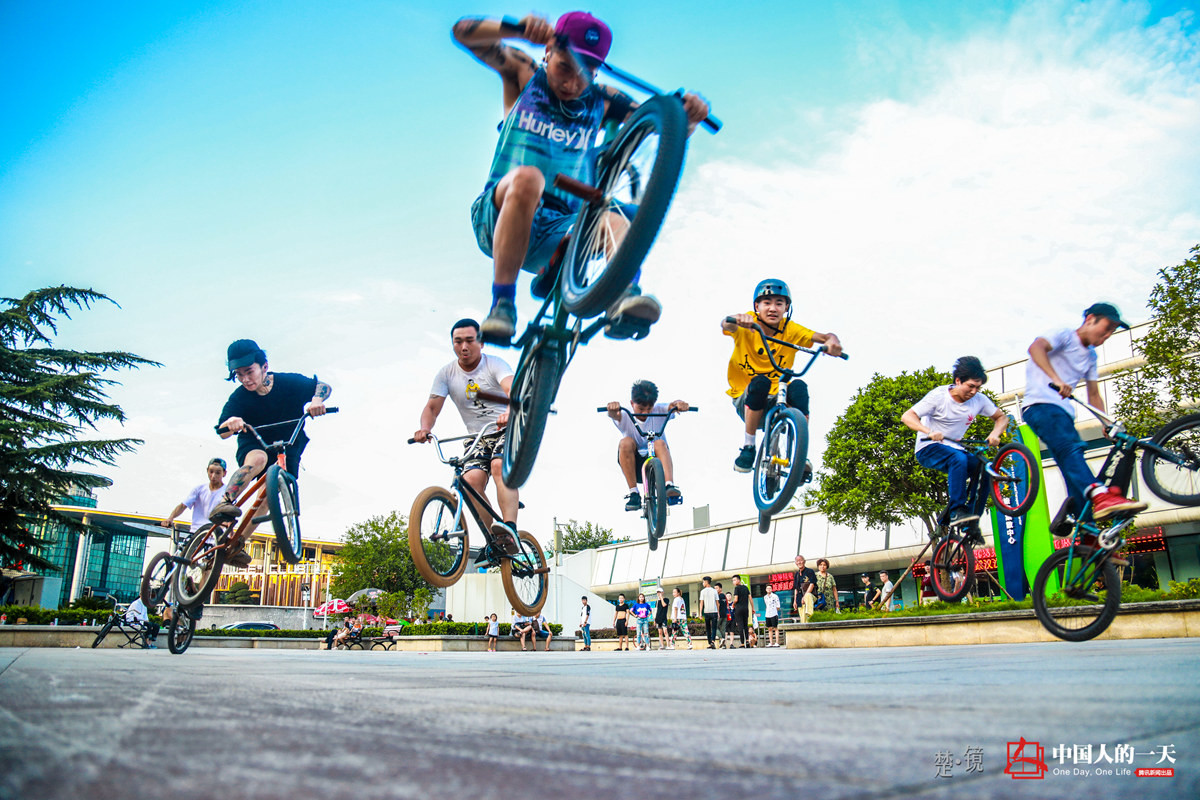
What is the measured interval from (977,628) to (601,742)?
12.6 meters

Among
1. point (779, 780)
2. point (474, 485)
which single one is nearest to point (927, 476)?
point (474, 485)

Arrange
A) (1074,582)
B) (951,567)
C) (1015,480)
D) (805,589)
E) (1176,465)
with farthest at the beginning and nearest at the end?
(805,589) < (951,567) < (1015,480) < (1176,465) < (1074,582)

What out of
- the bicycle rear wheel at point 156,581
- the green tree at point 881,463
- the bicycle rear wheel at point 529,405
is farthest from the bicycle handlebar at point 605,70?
the green tree at point 881,463

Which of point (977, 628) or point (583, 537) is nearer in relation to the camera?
point (977, 628)

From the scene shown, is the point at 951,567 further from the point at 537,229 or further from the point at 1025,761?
the point at 1025,761

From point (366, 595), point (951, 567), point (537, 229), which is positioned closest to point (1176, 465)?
point (951, 567)

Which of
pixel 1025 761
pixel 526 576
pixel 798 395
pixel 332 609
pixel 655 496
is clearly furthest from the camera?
pixel 332 609

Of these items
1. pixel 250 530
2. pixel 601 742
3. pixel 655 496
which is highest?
pixel 655 496

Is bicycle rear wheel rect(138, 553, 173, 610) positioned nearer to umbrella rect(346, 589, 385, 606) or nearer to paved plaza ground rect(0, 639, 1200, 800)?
paved plaza ground rect(0, 639, 1200, 800)

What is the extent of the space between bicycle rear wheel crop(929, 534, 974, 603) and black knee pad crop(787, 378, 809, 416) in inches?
116

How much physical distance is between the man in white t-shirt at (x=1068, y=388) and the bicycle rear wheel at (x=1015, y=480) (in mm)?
981

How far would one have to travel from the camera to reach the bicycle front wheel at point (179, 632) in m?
8.34

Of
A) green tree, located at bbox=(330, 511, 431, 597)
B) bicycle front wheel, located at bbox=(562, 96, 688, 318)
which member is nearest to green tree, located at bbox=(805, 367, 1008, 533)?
bicycle front wheel, located at bbox=(562, 96, 688, 318)

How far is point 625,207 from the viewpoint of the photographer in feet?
14.3
